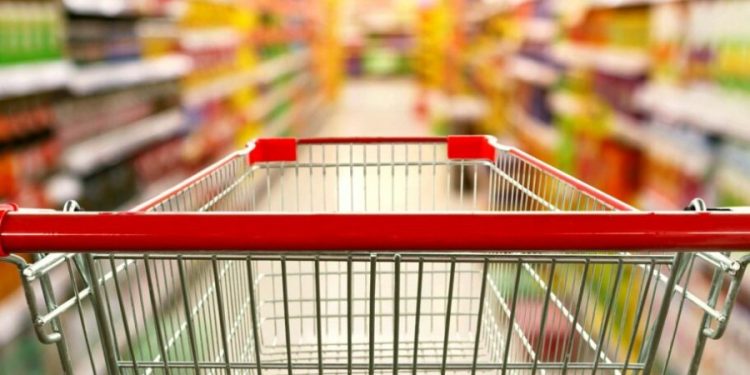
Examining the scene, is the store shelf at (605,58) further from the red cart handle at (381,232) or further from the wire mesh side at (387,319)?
the red cart handle at (381,232)

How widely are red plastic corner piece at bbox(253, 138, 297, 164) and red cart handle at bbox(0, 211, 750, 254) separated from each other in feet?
3.12

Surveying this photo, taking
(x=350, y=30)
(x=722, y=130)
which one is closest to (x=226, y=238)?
(x=722, y=130)

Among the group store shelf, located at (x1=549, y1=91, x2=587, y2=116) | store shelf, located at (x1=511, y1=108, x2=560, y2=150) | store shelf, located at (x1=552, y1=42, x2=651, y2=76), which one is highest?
store shelf, located at (x1=552, y1=42, x2=651, y2=76)

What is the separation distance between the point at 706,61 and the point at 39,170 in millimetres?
2450

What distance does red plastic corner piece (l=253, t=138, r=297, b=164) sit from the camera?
169 cm

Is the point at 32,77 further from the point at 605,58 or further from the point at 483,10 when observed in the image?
the point at 483,10

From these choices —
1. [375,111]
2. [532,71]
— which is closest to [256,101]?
[532,71]

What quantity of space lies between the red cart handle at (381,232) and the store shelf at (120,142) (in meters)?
2.00

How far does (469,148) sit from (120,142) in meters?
2.05

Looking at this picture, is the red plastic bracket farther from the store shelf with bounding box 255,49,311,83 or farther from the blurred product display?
the store shelf with bounding box 255,49,311,83

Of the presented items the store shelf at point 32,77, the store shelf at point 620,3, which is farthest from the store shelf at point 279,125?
the store shelf at point 32,77

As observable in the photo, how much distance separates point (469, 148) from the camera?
172 centimetres

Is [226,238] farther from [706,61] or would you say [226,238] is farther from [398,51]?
[398,51]

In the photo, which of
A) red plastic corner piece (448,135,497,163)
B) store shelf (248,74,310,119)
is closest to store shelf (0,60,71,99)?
red plastic corner piece (448,135,497,163)
